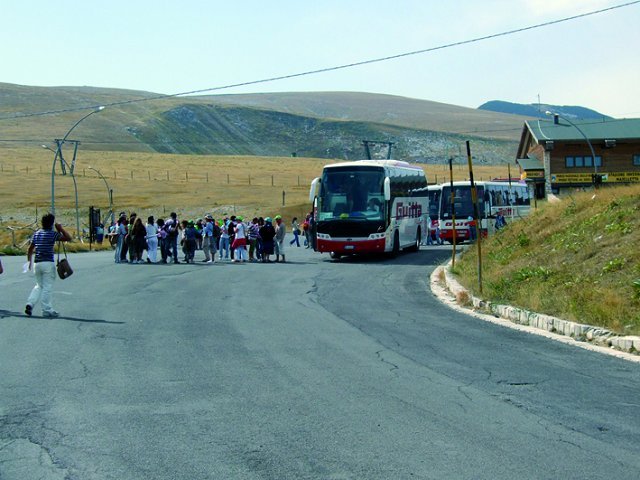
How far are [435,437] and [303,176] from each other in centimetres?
11126

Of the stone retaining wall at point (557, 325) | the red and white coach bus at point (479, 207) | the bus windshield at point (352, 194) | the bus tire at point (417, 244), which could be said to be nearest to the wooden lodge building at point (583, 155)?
the red and white coach bus at point (479, 207)

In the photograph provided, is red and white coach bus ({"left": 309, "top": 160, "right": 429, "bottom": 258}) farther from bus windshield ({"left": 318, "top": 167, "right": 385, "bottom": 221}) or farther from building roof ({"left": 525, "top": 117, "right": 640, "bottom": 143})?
building roof ({"left": 525, "top": 117, "right": 640, "bottom": 143})

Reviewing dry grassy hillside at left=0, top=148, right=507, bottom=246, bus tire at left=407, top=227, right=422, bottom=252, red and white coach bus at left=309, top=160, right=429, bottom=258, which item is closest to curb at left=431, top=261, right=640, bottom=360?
red and white coach bus at left=309, top=160, right=429, bottom=258

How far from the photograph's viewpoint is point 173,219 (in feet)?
103

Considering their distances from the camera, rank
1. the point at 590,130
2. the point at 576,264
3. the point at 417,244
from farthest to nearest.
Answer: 1. the point at 590,130
2. the point at 417,244
3. the point at 576,264

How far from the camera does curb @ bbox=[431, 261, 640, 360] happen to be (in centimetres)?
1108

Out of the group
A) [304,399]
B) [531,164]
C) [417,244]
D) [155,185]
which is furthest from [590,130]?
[304,399]

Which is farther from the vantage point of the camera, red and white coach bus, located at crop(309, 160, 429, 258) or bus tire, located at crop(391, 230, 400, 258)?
bus tire, located at crop(391, 230, 400, 258)

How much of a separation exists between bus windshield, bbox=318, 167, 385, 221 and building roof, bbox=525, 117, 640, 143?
3338 centimetres

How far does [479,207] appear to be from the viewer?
4425 cm

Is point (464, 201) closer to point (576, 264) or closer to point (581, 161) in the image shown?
point (581, 161)

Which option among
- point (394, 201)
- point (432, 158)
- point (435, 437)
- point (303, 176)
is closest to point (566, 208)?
point (394, 201)

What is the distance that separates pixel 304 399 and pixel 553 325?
6.10 meters

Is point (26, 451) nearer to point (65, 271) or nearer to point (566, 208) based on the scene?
point (65, 271)
